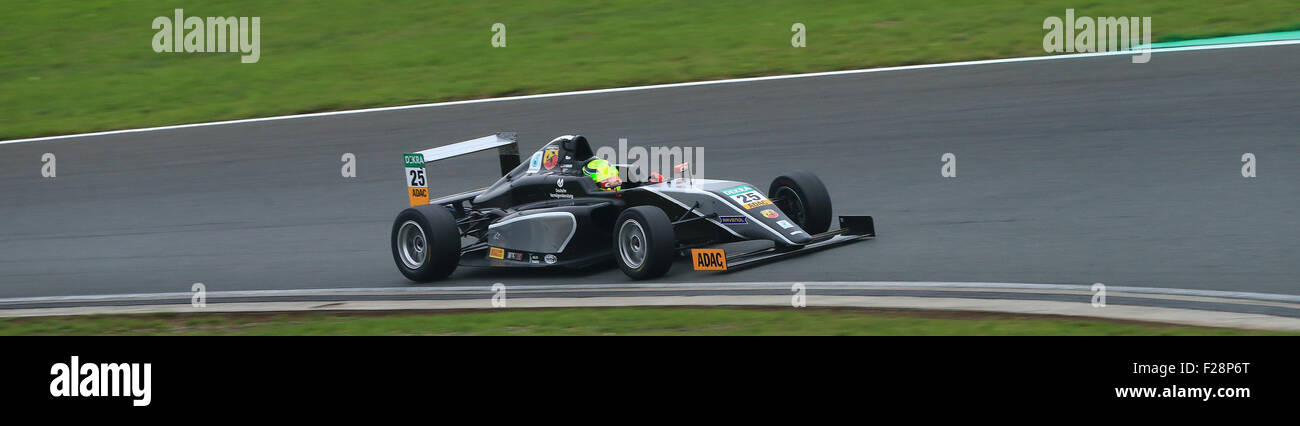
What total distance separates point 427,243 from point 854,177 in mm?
3987

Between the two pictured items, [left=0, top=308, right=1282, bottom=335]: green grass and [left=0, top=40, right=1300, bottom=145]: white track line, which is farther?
[left=0, top=40, right=1300, bottom=145]: white track line

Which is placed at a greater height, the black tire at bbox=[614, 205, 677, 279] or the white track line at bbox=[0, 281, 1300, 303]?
the black tire at bbox=[614, 205, 677, 279]

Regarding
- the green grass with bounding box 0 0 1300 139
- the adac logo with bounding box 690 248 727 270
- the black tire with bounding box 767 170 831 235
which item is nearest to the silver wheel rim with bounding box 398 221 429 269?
the adac logo with bounding box 690 248 727 270

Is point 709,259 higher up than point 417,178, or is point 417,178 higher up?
point 417,178

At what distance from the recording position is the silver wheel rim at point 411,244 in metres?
9.69

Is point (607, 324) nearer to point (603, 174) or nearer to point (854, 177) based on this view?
point (603, 174)

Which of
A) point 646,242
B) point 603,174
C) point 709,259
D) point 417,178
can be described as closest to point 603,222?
point 603,174

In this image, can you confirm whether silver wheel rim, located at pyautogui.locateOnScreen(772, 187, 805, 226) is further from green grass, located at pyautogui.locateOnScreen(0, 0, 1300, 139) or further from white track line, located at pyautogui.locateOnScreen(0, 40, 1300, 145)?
green grass, located at pyautogui.locateOnScreen(0, 0, 1300, 139)

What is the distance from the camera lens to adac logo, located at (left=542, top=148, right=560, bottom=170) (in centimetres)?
983

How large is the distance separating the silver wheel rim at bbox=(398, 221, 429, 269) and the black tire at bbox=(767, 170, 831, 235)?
269cm

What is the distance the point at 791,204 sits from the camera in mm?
9570

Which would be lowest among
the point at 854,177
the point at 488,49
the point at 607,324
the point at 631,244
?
the point at 607,324

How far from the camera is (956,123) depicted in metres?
12.4
